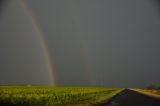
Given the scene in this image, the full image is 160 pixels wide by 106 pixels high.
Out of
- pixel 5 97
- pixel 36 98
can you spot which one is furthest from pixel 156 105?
pixel 5 97

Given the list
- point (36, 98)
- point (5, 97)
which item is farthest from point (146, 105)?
point (5, 97)

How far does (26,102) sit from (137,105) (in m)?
12.9

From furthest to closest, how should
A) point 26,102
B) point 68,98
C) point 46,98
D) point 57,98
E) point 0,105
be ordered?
1. point 68,98
2. point 57,98
3. point 46,98
4. point 26,102
5. point 0,105

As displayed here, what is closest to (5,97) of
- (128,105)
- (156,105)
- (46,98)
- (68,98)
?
(46,98)

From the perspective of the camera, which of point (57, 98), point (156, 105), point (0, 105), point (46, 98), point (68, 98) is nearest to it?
point (156, 105)

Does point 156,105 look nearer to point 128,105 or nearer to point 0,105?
point 128,105

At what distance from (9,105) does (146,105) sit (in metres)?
15.0

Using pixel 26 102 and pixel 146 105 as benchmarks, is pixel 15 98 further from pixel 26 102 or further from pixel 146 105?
pixel 146 105

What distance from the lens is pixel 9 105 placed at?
1409 inches

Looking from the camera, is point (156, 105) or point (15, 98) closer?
point (156, 105)

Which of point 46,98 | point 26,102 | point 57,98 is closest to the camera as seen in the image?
point 26,102

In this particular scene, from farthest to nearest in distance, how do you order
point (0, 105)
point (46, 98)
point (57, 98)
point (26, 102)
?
point (57, 98) < point (46, 98) < point (26, 102) < point (0, 105)

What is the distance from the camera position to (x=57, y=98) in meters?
44.1

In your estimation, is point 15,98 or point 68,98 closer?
point 15,98
